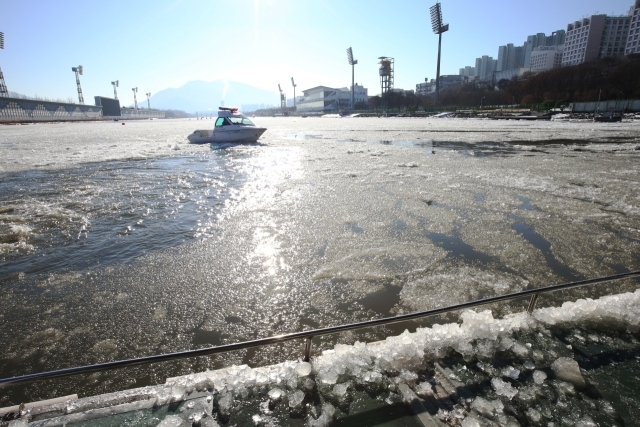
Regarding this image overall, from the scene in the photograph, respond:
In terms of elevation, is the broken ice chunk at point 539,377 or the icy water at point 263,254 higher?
the broken ice chunk at point 539,377

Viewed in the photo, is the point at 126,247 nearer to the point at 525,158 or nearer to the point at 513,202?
the point at 513,202

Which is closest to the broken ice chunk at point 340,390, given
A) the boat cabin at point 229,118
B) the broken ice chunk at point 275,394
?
the broken ice chunk at point 275,394

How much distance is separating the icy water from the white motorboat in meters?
14.3

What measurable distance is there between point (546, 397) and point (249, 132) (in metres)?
25.1

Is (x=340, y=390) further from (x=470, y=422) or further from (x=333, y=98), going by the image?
(x=333, y=98)

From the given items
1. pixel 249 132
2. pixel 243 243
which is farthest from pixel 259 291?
pixel 249 132

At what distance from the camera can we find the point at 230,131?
24.8m

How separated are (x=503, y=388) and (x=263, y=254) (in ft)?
13.3

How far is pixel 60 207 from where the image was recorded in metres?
8.20

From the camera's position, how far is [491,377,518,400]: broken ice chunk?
2.30 m

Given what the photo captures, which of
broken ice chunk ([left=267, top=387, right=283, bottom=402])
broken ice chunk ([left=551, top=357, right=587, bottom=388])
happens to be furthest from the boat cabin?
broken ice chunk ([left=551, top=357, right=587, bottom=388])

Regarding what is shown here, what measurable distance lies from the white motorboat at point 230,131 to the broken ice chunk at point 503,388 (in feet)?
80.9

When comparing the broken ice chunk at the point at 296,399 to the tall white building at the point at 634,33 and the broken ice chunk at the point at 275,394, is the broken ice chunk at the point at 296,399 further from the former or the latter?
the tall white building at the point at 634,33

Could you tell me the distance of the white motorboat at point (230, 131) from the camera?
24812mm
